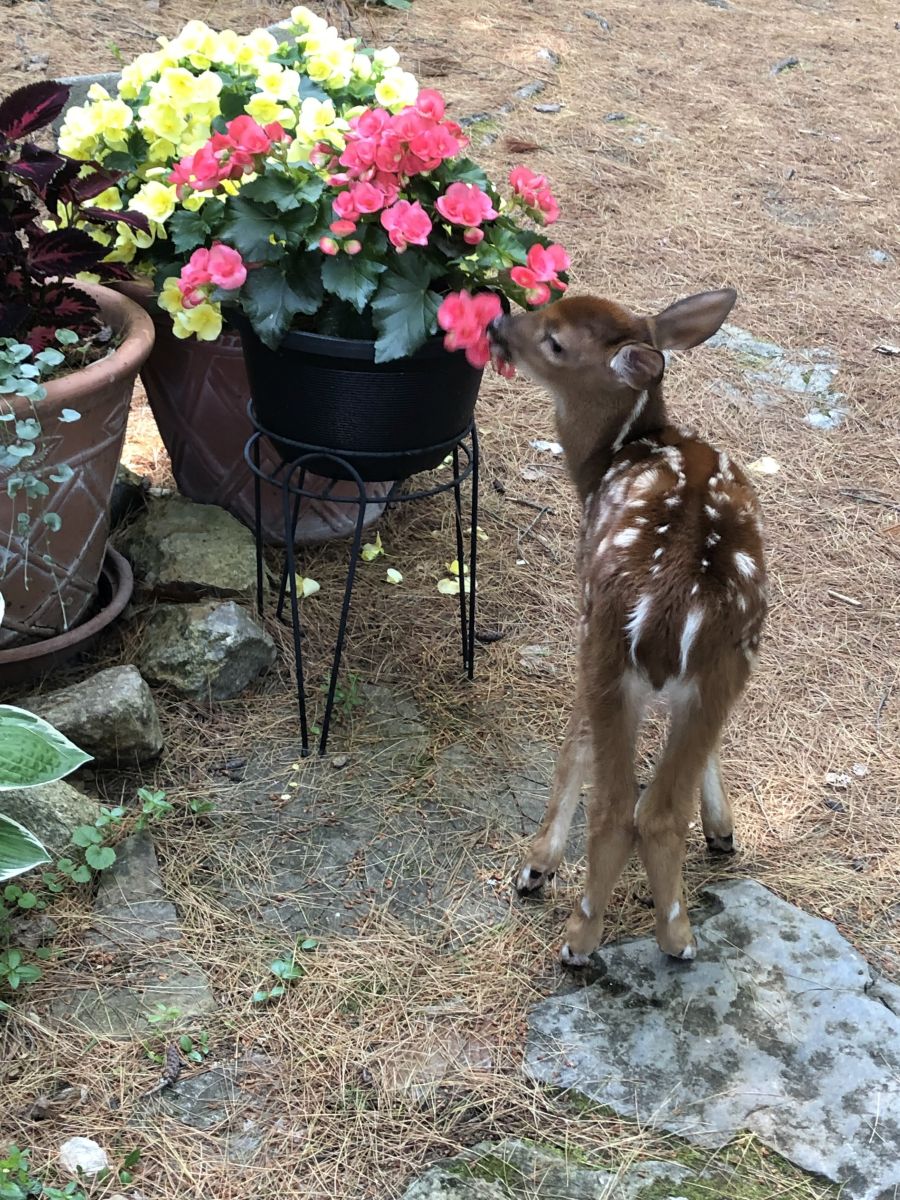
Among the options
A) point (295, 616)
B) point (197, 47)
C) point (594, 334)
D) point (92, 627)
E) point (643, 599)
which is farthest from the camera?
A: point (197, 47)

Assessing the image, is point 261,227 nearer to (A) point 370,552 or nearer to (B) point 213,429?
(B) point 213,429

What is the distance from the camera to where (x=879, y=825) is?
10.3 ft

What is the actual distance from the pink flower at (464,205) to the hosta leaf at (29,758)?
1496 mm

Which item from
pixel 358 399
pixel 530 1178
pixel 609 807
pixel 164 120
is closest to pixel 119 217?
pixel 164 120

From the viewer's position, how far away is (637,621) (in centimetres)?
233

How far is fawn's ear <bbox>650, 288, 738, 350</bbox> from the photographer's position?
2.81 metres

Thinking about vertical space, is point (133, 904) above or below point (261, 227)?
below

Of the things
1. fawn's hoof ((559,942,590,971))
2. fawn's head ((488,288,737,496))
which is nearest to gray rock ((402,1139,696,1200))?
fawn's hoof ((559,942,590,971))

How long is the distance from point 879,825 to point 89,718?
2.14 metres

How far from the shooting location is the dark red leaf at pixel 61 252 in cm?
290

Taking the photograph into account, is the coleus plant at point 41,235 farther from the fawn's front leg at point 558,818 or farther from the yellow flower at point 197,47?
the fawn's front leg at point 558,818

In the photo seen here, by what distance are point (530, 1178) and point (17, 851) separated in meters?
1.23

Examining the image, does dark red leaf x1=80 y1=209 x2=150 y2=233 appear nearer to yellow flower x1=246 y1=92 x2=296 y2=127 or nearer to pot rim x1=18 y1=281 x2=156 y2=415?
pot rim x1=18 y1=281 x2=156 y2=415

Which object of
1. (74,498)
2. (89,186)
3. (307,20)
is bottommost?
(74,498)
